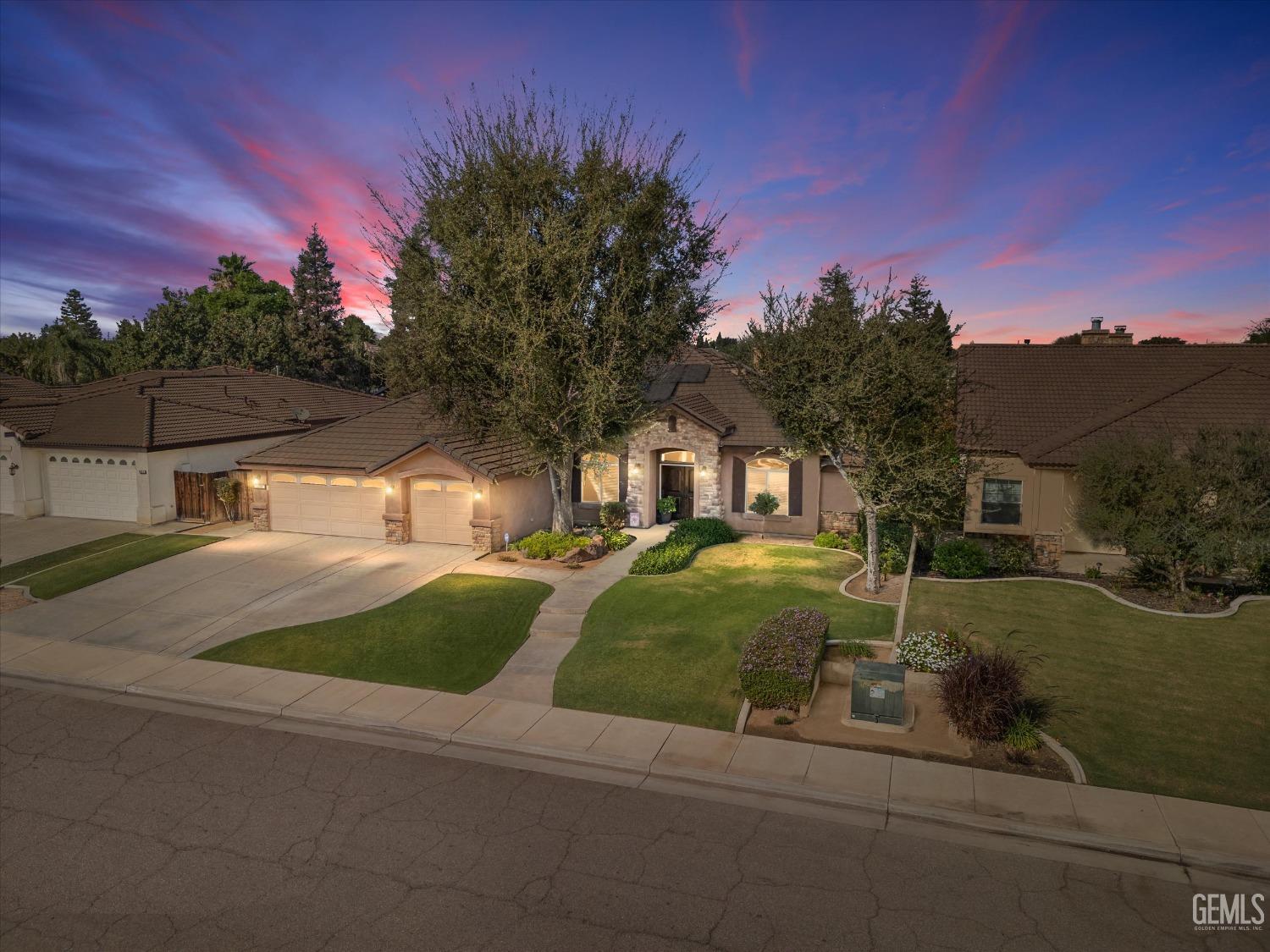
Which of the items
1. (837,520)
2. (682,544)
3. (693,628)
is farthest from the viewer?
(837,520)

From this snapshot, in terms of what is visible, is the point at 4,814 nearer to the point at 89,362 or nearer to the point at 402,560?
the point at 402,560

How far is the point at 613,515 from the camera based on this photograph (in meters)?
25.6

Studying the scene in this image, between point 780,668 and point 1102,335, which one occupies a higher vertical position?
point 1102,335

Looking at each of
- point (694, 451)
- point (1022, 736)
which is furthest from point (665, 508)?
point (1022, 736)

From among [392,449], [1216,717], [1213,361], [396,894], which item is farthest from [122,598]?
[1213,361]

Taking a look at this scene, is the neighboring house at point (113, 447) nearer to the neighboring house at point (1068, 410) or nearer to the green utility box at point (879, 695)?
the green utility box at point (879, 695)

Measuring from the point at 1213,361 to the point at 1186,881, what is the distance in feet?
74.5

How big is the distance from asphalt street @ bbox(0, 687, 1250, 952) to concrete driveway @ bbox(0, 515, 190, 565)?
1604 centimetres

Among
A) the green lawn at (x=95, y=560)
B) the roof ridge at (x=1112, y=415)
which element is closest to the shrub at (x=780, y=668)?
the roof ridge at (x=1112, y=415)

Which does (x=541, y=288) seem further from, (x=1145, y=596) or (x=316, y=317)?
(x=316, y=317)

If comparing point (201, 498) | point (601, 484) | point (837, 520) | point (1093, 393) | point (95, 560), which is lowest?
point (95, 560)

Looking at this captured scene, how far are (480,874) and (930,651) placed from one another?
8.91 metres

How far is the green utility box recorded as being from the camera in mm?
11531

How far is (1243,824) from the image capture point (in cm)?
885
